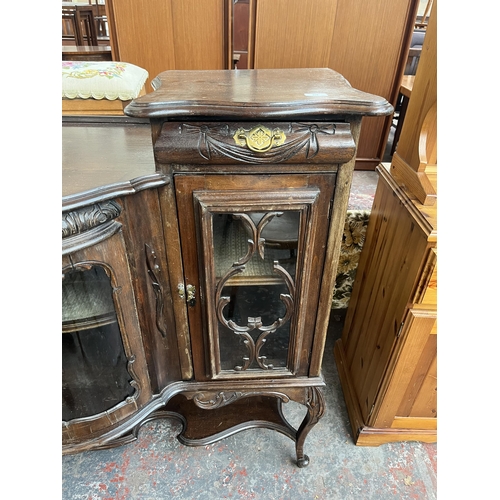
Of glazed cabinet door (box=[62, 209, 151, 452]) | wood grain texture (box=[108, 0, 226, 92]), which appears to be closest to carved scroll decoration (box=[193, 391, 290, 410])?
glazed cabinet door (box=[62, 209, 151, 452])

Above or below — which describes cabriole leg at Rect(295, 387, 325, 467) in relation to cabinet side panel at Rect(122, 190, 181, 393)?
below

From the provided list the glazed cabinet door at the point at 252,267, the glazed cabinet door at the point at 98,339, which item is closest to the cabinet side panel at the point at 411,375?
the glazed cabinet door at the point at 252,267

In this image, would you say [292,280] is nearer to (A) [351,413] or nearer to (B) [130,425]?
(B) [130,425]

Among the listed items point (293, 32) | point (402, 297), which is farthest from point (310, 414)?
point (293, 32)

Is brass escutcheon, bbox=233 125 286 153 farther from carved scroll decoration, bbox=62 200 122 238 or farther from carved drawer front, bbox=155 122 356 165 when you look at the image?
carved scroll decoration, bbox=62 200 122 238

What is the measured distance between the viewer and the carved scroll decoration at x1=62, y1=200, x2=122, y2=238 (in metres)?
0.48

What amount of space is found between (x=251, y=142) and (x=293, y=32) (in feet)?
4.41

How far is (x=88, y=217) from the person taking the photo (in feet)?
1.62

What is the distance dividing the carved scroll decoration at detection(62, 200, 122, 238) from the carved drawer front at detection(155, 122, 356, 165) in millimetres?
98

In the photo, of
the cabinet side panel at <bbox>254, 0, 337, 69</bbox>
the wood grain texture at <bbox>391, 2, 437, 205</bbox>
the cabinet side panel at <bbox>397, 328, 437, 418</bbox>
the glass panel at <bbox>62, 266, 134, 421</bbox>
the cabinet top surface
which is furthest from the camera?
the cabinet side panel at <bbox>254, 0, 337, 69</bbox>

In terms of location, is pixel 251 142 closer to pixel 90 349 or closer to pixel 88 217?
pixel 88 217

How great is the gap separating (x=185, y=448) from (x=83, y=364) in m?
0.53

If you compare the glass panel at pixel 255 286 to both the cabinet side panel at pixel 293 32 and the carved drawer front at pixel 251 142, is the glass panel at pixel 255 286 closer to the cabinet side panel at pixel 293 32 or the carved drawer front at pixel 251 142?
the carved drawer front at pixel 251 142
